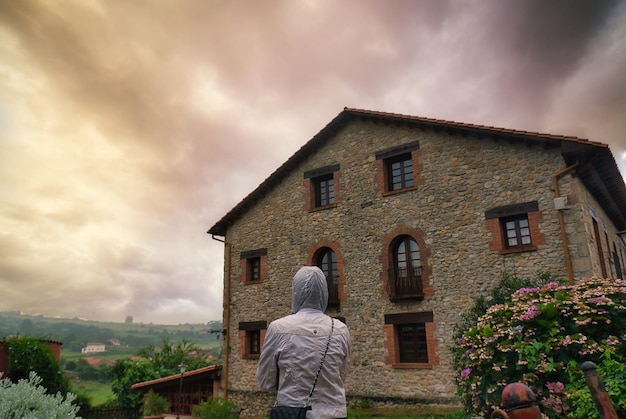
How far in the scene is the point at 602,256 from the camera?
13180 millimetres

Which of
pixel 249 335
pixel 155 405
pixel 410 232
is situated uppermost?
pixel 410 232

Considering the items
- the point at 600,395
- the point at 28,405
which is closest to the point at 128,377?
the point at 28,405

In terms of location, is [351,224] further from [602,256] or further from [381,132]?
[602,256]

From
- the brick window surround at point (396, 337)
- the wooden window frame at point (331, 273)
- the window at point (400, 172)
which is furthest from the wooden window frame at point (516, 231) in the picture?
the wooden window frame at point (331, 273)

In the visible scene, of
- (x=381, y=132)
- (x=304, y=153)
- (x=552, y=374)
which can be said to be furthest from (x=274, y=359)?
(x=304, y=153)

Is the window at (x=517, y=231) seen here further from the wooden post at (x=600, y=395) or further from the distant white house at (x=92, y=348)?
the distant white house at (x=92, y=348)

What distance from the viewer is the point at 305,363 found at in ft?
10.3

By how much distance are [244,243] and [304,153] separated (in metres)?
4.59

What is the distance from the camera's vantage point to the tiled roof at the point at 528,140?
11.7 meters

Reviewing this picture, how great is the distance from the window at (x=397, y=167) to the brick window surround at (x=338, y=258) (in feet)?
8.87

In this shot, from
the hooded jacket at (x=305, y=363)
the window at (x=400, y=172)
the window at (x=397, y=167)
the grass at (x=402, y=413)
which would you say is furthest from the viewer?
the window at (x=400, y=172)

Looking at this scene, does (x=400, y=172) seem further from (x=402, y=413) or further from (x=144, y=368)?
(x=144, y=368)

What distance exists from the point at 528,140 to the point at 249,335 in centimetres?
1228

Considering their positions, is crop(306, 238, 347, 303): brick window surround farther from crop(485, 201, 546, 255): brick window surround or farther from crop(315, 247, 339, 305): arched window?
A: crop(485, 201, 546, 255): brick window surround
